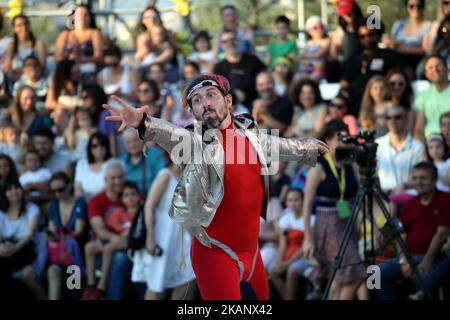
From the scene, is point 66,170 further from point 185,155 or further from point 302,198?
point 185,155

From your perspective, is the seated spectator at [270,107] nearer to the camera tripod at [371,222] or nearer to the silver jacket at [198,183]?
the camera tripod at [371,222]

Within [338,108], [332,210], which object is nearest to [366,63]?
[338,108]

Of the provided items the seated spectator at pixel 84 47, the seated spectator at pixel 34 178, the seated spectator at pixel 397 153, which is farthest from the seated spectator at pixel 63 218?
the seated spectator at pixel 397 153

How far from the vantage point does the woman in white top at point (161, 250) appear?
9.63 meters

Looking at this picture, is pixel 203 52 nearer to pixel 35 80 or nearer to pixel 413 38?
pixel 35 80

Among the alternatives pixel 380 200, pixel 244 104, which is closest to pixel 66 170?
pixel 244 104

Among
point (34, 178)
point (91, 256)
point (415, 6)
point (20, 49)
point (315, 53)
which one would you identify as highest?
point (415, 6)

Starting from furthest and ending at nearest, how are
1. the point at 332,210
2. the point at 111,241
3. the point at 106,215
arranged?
1. the point at 106,215
2. the point at 111,241
3. the point at 332,210

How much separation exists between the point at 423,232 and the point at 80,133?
3.94 m

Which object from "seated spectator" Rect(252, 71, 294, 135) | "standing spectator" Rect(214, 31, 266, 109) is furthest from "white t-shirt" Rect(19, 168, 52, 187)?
"seated spectator" Rect(252, 71, 294, 135)

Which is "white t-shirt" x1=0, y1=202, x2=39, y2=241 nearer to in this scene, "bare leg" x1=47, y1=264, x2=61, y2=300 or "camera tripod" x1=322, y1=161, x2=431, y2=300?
"bare leg" x1=47, y1=264, x2=61, y2=300

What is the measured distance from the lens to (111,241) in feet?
32.8

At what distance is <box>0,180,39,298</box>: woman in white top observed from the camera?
1019cm

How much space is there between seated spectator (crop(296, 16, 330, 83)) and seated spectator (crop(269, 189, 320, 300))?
1.97 metres
